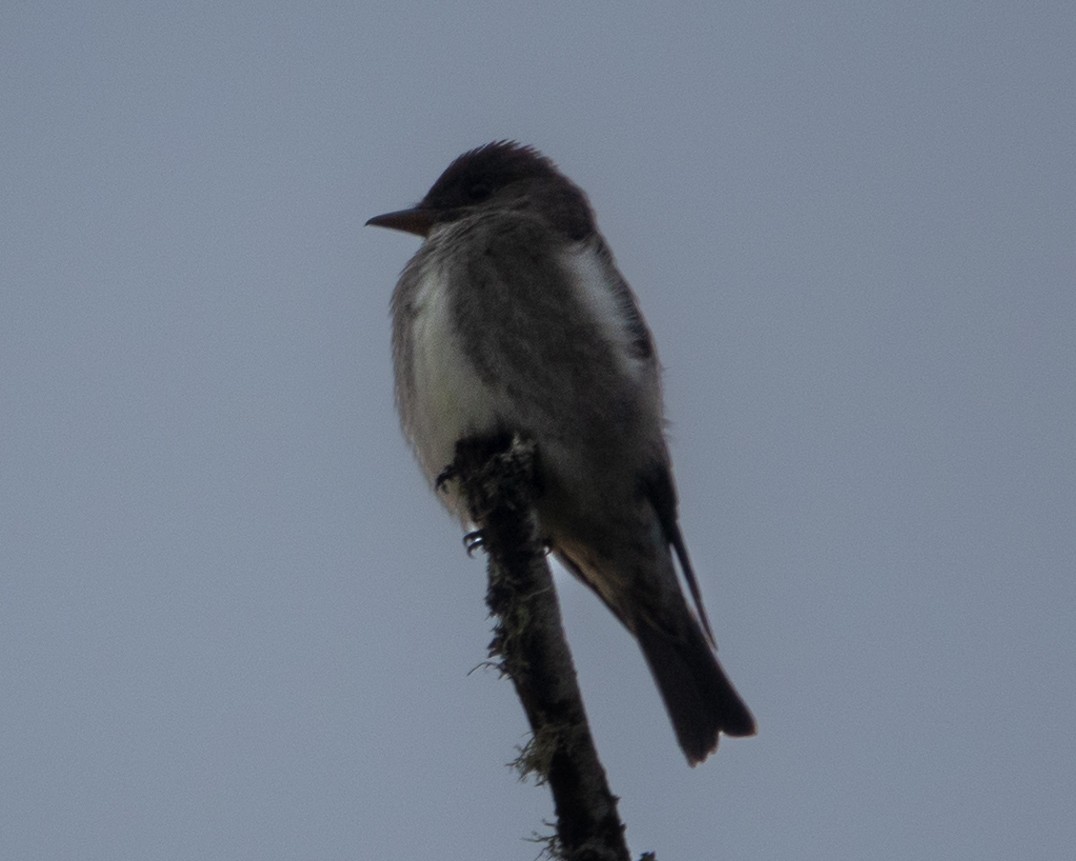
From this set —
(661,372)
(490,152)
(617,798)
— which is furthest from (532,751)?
(490,152)

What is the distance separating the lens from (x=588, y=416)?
18.0ft

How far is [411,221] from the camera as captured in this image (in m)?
6.83

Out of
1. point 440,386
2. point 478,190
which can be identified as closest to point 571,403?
point 440,386

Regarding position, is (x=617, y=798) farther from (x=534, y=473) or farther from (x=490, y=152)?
(x=490, y=152)

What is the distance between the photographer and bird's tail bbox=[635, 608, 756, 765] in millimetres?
5738

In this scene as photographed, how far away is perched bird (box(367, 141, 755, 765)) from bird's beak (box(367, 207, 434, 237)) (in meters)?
0.53

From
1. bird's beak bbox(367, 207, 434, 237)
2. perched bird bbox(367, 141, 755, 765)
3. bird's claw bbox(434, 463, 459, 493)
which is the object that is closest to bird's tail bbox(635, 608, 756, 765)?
perched bird bbox(367, 141, 755, 765)

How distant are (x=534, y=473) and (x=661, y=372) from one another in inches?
46.6

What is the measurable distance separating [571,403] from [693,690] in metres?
1.28

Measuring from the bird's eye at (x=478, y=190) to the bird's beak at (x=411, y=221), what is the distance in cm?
20

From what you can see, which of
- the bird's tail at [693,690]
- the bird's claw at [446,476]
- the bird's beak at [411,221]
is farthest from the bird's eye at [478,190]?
the bird's tail at [693,690]

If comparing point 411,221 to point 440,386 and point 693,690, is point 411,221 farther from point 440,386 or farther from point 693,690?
point 693,690

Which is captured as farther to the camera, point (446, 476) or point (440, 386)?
point (440, 386)

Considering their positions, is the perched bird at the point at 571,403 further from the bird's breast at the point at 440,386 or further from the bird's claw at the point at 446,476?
the bird's claw at the point at 446,476
